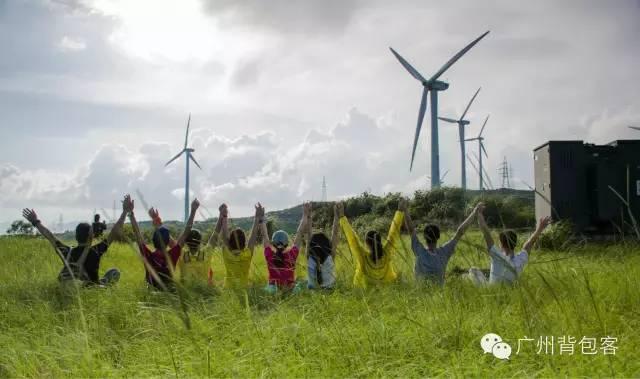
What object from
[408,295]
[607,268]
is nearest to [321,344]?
[408,295]

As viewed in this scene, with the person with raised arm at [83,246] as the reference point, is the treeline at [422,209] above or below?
above

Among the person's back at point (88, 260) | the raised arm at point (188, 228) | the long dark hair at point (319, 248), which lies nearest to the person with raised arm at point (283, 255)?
the long dark hair at point (319, 248)

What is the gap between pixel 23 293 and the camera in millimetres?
6387

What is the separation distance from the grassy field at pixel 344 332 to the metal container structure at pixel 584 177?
29.1ft

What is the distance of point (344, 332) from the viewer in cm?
400

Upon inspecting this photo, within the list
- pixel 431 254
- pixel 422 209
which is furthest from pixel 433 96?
pixel 431 254

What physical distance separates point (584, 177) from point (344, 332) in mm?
12010

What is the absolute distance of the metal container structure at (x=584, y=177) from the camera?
13.8 metres

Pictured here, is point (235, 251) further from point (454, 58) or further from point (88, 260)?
point (454, 58)

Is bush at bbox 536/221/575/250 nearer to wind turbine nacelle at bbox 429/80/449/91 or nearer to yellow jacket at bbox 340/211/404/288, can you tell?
yellow jacket at bbox 340/211/404/288

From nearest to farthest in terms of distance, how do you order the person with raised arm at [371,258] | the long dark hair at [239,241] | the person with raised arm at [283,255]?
the person with raised arm at [371,258] → the person with raised arm at [283,255] → the long dark hair at [239,241]

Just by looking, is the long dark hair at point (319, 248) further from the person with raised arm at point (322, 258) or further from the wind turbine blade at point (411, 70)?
the wind turbine blade at point (411, 70)

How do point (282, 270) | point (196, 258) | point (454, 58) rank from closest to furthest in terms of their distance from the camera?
1. point (282, 270)
2. point (196, 258)
3. point (454, 58)

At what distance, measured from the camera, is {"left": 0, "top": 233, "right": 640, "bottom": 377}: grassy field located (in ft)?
11.2
